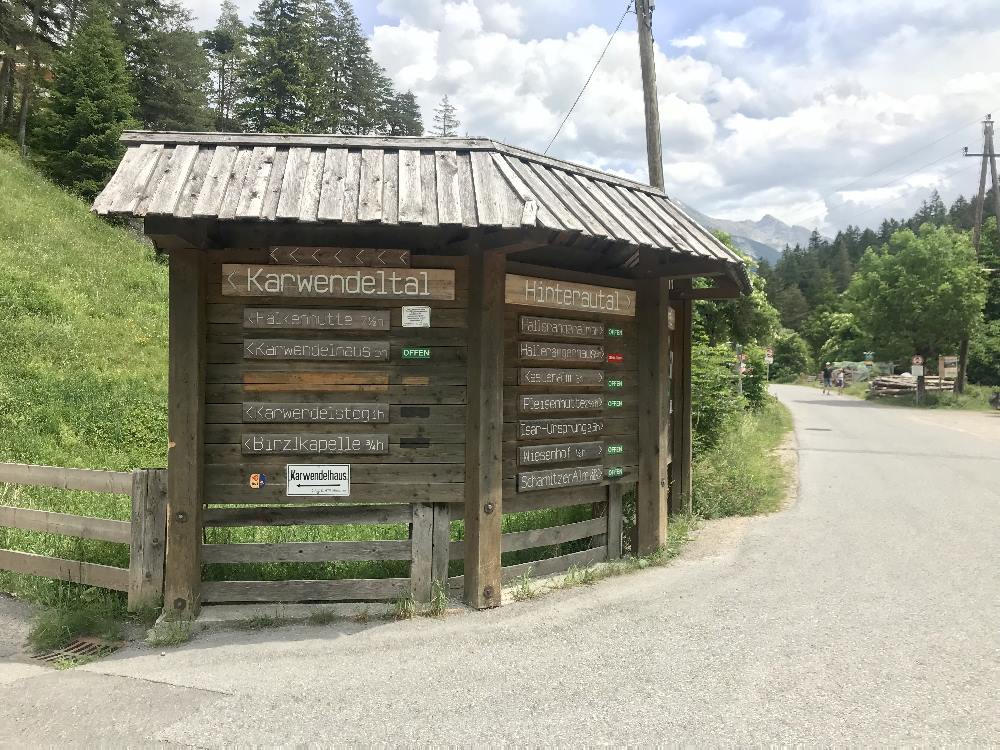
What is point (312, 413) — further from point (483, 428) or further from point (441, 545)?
point (441, 545)

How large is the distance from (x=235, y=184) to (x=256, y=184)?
0.50 feet

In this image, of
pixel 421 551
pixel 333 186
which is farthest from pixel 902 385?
pixel 333 186

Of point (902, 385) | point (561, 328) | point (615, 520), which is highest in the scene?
point (561, 328)

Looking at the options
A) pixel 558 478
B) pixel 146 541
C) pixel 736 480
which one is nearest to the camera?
pixel 146 541

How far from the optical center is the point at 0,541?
6.57 m

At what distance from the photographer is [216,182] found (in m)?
5.19

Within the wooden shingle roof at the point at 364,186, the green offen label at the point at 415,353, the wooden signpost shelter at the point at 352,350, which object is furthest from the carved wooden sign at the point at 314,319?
the wooden shingle roof at the point at 364,186

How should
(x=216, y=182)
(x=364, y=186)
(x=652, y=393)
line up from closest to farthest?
(x=216, y=182) → (x=364, y=186) → (x=652, y=393)

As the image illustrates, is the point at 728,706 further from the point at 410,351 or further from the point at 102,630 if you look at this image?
the point at 102,630

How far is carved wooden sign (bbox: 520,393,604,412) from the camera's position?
6.05 metres

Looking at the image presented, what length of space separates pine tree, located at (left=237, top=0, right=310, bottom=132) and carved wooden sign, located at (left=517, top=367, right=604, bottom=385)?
3759 centimetres

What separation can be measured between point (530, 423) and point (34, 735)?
391 cm

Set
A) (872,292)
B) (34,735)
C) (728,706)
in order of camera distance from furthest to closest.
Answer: (872,292), (728,706), (34,735)

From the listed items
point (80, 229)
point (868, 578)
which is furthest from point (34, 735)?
point (80, 229)
